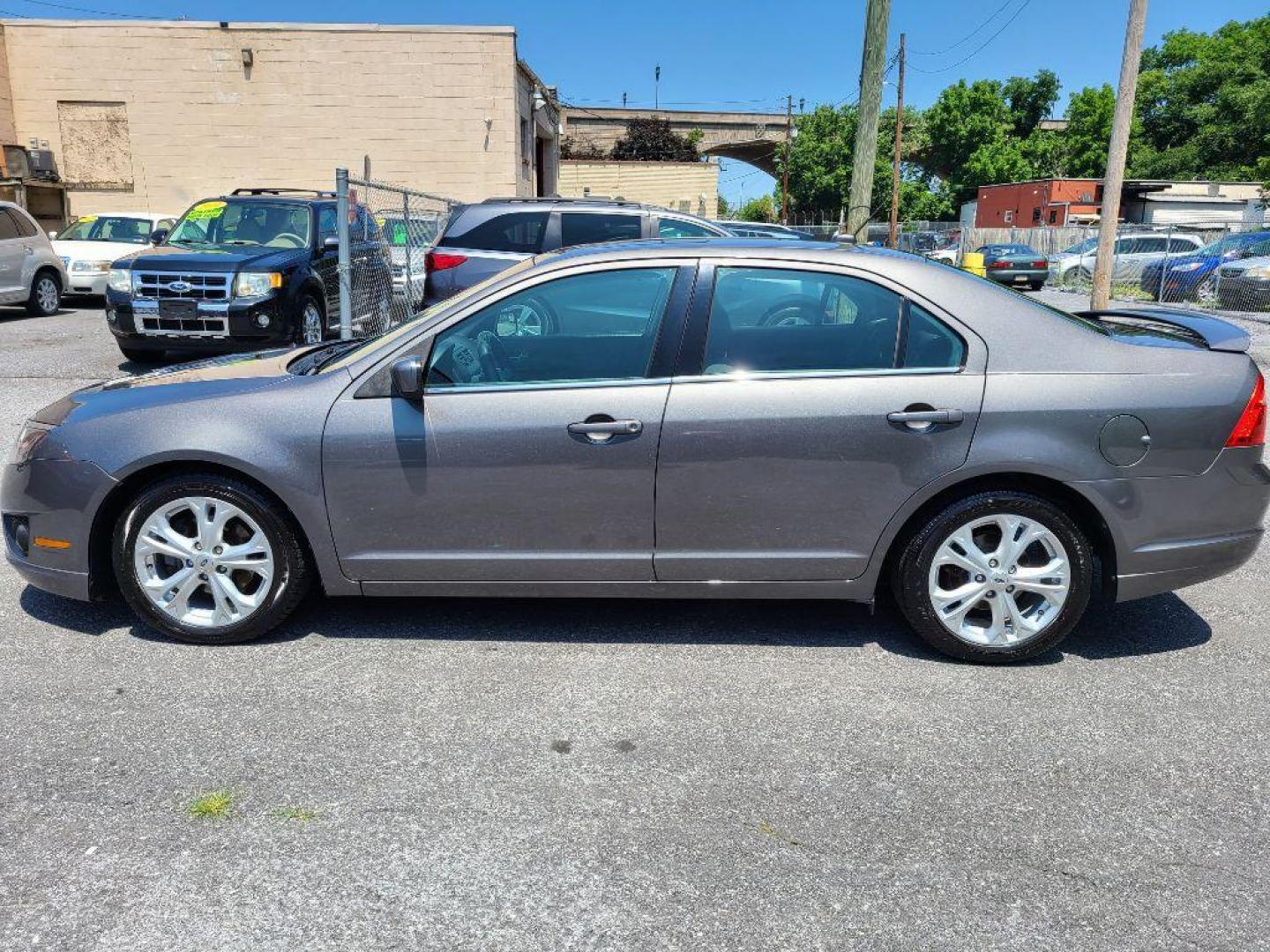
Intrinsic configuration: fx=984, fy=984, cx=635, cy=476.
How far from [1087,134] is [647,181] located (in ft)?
127

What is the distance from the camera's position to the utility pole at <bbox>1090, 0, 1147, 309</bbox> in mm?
12320

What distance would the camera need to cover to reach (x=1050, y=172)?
69.4 m

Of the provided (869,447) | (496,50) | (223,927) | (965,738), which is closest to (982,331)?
(869,447)

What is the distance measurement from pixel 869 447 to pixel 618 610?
54.6 inches

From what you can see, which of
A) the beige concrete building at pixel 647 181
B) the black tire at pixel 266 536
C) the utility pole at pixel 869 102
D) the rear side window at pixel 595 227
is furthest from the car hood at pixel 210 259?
the beige concrete building at pixel 647 181

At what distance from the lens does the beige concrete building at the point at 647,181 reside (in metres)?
44.8

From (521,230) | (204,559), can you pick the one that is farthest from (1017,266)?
(204,559)

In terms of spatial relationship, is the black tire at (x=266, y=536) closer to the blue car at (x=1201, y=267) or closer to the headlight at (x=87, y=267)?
the headlight at (x=87, y=267)

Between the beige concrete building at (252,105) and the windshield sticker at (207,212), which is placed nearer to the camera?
the windshield sticker at (207,212)

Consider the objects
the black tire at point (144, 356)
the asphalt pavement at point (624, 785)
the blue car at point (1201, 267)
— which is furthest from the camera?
the blue car at point (1201, 267)

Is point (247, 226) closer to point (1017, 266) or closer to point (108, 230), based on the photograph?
point (108, 230)

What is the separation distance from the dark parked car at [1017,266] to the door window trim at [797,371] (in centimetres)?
2516

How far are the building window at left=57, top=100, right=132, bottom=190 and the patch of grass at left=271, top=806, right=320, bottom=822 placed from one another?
27336 mm

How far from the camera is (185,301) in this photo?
9648 mm
